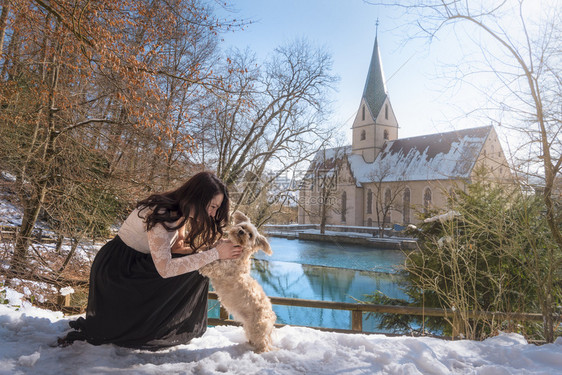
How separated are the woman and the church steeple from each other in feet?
139

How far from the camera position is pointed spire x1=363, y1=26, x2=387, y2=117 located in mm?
40959

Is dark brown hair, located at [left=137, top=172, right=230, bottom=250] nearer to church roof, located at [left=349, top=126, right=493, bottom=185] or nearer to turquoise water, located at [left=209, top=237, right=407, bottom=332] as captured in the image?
turquoise water, located at [left=209, top=237, right=407, bottom=332]

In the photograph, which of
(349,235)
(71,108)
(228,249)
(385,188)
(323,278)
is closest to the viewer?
(228,249)

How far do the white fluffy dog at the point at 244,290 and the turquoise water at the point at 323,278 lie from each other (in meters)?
10.4

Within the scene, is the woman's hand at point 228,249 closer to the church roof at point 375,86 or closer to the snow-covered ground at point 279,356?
the snow-covered ground at point 279,356

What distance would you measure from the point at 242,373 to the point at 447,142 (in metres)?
38.8

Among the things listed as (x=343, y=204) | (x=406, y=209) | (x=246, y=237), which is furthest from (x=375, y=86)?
(x=246, y=237)

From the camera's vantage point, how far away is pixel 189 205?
243 cm

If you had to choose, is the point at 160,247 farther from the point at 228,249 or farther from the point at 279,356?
the point at 279,356

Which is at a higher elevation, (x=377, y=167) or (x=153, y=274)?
(x=377, y=167)

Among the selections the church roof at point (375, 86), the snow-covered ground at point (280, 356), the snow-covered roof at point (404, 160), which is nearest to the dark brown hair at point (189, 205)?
the snow-covered ground at point (280, 356)

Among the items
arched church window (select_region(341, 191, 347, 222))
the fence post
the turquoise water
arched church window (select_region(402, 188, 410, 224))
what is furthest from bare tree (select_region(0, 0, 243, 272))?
arched church window (select_region(341, 191, 347, 222))

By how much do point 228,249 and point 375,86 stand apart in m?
43.2

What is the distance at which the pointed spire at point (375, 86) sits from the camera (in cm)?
4096
